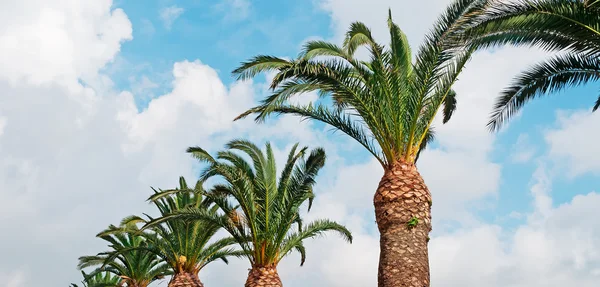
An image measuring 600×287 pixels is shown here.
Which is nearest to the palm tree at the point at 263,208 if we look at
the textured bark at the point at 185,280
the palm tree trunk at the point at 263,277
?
the palm tree trunk at the point at 263,277

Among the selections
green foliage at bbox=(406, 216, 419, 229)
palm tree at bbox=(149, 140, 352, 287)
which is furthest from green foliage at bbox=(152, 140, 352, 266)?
green foliage at bbox=(406, 216, 419, 229)

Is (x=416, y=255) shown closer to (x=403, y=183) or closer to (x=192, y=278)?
(x=403, y=183)

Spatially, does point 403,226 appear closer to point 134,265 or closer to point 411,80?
point 411,80

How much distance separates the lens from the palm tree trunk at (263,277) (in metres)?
20.7

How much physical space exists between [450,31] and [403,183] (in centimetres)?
353

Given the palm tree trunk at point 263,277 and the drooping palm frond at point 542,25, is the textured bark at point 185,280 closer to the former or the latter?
the palm tree trunk at point 263,277

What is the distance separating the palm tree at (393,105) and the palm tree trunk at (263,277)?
22.9 ft

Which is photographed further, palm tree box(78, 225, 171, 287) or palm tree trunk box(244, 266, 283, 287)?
palm tree box(78, 225, 171, 287)

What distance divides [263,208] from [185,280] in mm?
6515

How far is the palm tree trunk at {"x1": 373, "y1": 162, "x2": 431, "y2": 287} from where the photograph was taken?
46.1 feet

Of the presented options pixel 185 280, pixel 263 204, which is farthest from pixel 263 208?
pixel 185 280

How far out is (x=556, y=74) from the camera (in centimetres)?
1363

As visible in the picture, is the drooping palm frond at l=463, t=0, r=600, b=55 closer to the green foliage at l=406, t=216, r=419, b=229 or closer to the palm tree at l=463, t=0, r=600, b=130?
the palm tree at l=463, t=0, r=600, b=130

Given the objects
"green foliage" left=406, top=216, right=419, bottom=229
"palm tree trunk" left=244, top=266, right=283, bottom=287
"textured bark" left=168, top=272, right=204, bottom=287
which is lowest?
"green foliage" left=406, top=216, right=419, bottom=229
